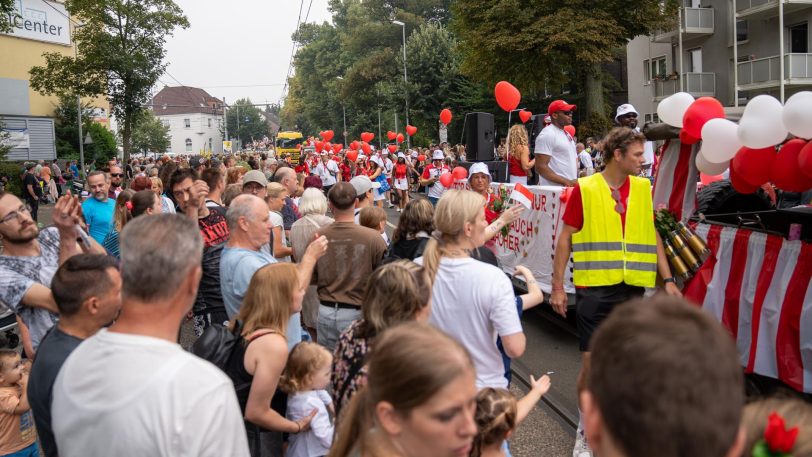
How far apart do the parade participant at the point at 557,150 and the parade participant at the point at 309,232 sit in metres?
2.85

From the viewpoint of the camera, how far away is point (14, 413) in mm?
3766

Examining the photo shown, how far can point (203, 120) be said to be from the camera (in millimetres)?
124625

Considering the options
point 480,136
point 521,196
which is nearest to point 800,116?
point 521,196

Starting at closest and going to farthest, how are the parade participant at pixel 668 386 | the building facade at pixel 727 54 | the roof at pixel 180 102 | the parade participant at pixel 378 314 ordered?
the parade participant at pixel 668 386 → the parade participant at pixel 378 314 → the building facade at pixel 727 54 → the roof at pixel 180 102

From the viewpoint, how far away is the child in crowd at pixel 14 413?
3.74 metres

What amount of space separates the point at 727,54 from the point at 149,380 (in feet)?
115

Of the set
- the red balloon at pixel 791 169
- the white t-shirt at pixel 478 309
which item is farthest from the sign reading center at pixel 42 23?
the red balloon at pixel 791 169

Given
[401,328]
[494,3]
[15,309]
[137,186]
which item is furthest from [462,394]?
[494,3]

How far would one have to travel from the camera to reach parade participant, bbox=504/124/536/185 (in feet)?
30.2

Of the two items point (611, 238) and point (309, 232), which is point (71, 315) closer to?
point (309, 232)

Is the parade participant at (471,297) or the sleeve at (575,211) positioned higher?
the sleeve at (575,211)

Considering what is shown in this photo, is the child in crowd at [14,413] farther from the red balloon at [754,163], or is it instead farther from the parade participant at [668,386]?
the red balloon at [754,163]

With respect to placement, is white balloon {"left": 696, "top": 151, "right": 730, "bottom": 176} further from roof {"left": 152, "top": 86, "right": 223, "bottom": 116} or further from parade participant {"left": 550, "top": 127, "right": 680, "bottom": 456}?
roof {"left": 152, "top": 86, "right": 223, "bottom": 116}

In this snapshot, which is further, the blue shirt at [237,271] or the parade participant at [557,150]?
the parade participant at [557,150]
